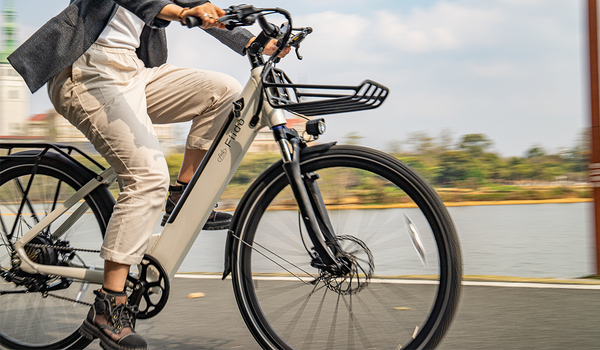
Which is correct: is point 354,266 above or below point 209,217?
below

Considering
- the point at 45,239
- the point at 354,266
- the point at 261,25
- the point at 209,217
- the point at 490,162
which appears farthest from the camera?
the point at 490,162

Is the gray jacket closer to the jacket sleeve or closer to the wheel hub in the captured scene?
the jacket sleeve

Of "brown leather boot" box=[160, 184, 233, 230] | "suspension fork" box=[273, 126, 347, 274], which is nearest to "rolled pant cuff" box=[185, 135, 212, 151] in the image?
"brown leather boot" box=[160, 184, 233, 230]

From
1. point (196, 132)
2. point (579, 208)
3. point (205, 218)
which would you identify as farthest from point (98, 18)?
point (579, 208)

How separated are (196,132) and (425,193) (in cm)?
116

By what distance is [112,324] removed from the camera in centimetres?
242

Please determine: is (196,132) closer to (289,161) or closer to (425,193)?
(289,161)

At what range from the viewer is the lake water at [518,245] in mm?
4508

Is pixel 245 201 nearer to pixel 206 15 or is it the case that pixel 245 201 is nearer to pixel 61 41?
pixel 206 15

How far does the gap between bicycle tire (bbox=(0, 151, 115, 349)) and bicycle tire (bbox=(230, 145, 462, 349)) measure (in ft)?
2.64

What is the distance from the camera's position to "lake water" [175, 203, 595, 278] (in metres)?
4.51

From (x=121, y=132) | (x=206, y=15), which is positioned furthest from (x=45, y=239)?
(x=206, y=15)

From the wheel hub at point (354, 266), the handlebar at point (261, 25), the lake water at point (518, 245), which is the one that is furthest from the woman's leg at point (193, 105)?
the lake water at point (518, 245)

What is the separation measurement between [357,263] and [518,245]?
3.71 m
